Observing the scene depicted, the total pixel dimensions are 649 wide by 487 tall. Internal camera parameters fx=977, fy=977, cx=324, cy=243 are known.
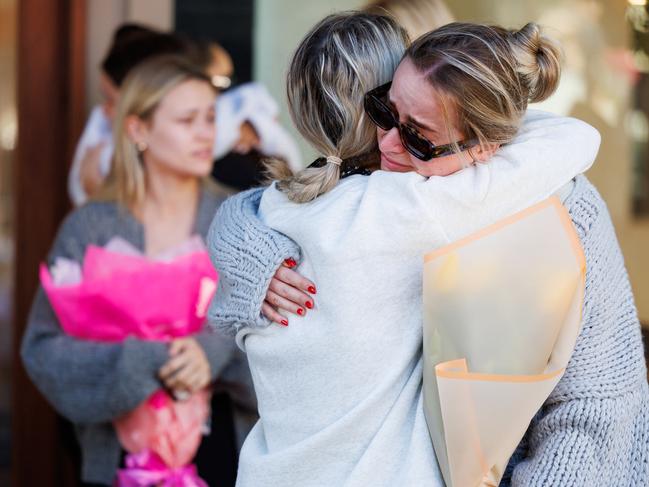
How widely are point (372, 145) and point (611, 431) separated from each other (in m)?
0.68

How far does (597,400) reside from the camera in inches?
65.3

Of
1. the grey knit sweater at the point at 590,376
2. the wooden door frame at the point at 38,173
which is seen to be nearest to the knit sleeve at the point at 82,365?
the wooden door frame at the point at 38,173

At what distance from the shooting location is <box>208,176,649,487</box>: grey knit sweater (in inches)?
65.0

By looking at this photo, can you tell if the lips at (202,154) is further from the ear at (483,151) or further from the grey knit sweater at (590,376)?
the ear at (483,151)

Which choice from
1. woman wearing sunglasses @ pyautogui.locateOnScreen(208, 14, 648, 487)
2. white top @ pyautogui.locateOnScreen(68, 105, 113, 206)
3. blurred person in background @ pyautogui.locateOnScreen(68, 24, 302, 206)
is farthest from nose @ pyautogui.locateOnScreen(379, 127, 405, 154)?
white top @ pyautogui.locateOnScreen(68, 105, 113, 206)

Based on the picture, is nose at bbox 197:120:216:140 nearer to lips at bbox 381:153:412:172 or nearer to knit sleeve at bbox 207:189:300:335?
knit sleeve at bbox 207:189:300:335

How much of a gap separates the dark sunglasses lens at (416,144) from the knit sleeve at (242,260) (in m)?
0.28

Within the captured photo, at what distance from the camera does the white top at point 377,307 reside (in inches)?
64.0

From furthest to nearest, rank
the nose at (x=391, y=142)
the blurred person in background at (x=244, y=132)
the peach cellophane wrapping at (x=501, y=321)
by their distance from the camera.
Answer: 1. the blurred person in background at (x=244, y=132)
2. the nose at (x=391, y=142)
3. the peach cellophane wrapping at (x=501, y=321)

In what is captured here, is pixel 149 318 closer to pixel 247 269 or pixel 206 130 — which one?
pixel 206 130

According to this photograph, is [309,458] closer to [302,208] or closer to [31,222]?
[302,208]

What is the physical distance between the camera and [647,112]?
137 inches

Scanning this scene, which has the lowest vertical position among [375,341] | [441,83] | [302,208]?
[375,341]

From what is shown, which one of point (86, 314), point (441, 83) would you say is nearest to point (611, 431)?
point (441, 83)
